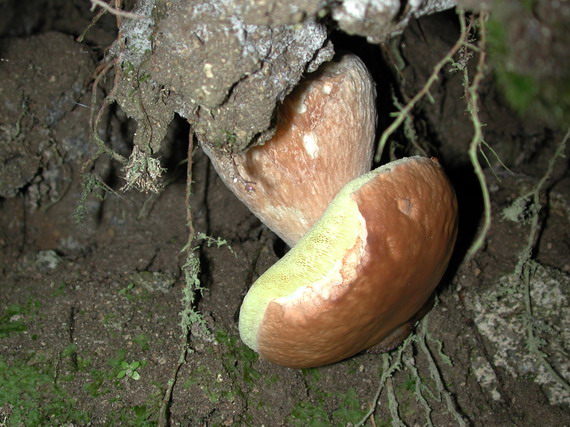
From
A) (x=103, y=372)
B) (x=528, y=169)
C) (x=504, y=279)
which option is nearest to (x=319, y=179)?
(x=103, y=372)

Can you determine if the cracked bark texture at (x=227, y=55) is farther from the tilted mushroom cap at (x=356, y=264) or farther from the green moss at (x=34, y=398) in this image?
the green moss at (x=34, y=398)

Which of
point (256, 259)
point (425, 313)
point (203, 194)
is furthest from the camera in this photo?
point (203, 194)

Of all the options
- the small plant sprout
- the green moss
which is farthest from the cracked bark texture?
the green moss

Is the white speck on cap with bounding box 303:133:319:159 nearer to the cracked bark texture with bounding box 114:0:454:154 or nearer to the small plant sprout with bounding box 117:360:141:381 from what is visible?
the cracked bark texture with bounding box 114:0:454:154

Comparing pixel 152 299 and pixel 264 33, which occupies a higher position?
pixel 264 33

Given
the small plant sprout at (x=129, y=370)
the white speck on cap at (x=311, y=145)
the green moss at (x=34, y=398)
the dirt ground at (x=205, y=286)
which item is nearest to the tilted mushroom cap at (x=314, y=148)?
the white speck on cap at (x=311, y=145)

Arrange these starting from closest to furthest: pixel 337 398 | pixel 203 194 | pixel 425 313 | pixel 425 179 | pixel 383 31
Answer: pixel 383 31 → pixel 425 179 → pixel 337 398 → pixel 425 313 → pixel 203 194

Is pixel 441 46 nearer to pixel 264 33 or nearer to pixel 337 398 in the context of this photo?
pixel 264 33
